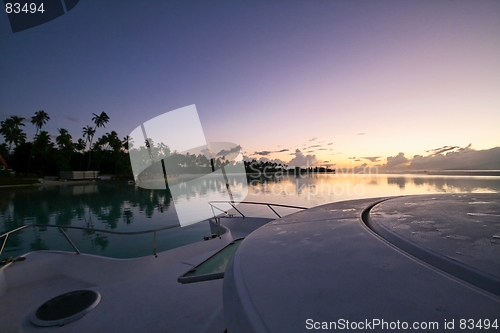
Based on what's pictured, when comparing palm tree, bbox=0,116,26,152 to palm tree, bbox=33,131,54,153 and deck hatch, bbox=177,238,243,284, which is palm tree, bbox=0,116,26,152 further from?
deck hatch, bbox=177,238,243,284

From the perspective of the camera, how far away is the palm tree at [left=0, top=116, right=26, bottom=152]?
2100 inches

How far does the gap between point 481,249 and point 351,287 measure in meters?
0.62

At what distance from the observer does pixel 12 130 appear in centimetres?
5384

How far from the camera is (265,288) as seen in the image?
839 millimetres

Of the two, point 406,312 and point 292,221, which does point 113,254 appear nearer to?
point 292,221

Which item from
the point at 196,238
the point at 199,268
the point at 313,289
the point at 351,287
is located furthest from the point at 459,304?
the point at 196,238

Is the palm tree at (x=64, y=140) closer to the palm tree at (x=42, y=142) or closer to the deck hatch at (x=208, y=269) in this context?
the palm tree at (x=42, y=142)

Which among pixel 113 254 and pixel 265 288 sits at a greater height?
pixel 265 288

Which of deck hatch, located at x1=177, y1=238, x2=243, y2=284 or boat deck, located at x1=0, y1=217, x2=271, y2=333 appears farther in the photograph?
boat deck, located at x1=0, y1=217, x2=271, y2=333

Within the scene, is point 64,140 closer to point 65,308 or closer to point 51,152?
point 51,152

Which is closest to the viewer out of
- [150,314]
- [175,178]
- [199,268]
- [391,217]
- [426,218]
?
[426,218]

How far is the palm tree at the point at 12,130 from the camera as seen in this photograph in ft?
175

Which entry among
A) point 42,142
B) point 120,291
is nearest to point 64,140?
point 42,142

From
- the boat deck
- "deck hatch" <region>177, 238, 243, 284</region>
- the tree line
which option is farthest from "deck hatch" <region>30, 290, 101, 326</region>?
the tree line
